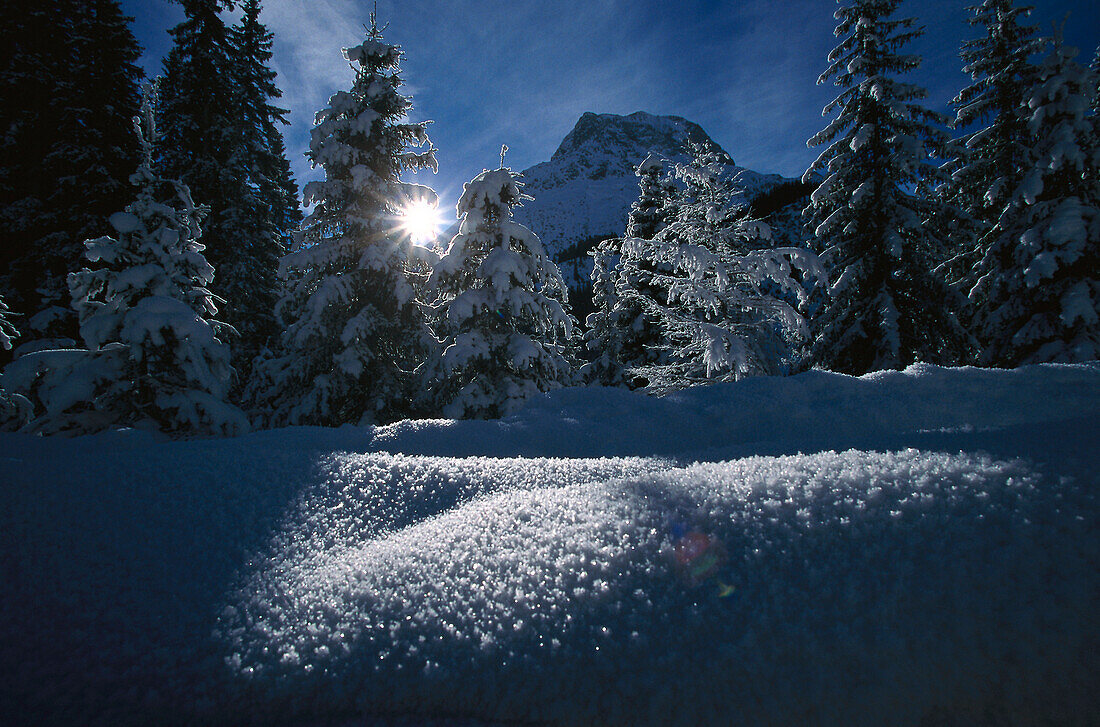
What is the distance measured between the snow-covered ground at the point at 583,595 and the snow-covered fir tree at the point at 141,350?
617 centimetres

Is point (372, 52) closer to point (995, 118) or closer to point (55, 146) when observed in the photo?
point (55, 146)

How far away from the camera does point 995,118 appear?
44.2 feet

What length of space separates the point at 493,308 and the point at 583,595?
8.84 m

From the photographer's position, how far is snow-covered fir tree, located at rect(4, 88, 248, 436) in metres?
6.40

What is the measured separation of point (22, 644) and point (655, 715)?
1.32 metres

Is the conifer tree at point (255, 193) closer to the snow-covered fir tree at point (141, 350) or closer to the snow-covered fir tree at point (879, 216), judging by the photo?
the snow-covered fir tree at point (141, 350)

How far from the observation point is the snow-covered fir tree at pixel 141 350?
21.0 feet

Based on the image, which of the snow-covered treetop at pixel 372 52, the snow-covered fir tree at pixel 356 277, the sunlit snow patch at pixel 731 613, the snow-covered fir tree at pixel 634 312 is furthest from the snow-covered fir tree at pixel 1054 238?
the snow-covered treetop at pixel 372 52

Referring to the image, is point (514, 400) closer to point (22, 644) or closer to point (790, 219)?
point (22, 644)

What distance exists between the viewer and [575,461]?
2.01 metres

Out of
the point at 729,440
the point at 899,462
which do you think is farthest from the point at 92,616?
the point at 729,440

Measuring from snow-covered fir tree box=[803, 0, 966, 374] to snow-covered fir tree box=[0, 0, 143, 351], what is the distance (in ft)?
66.3

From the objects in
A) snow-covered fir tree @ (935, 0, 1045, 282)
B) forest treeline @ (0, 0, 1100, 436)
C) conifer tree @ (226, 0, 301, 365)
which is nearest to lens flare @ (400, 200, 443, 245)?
forest treeline @ (0, 0, 1100, 436)

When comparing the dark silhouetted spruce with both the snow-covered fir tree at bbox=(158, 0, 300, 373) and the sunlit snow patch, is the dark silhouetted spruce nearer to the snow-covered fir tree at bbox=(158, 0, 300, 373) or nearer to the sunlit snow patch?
the snow-covered fir tree at bbox=(158, 0, 300, 373)
